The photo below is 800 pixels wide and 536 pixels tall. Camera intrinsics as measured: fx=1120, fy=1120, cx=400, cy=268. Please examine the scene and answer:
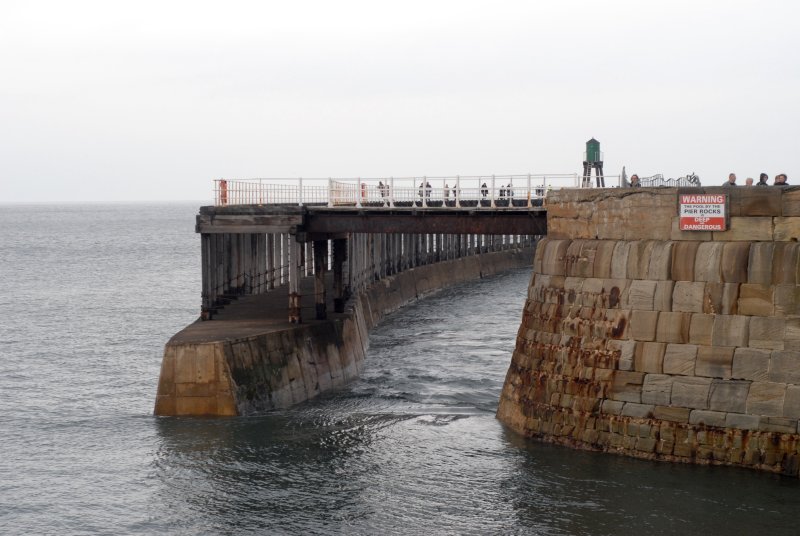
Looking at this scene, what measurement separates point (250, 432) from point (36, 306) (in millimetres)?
41797

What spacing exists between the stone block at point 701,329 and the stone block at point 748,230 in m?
1.84

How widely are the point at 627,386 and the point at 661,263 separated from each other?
291 cm

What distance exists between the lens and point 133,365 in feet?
144

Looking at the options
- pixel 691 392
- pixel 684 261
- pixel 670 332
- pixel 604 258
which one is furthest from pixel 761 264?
pixel 604 258


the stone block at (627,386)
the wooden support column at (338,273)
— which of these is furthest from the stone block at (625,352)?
the wooden support column at (338,273)

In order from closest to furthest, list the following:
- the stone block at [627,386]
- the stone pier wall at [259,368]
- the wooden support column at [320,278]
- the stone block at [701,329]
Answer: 1. the stone block at [701,329]
2. the stone block at [627,386]
3. the stone pier wall at [259,368]
4. the wooden support column at [320,278]

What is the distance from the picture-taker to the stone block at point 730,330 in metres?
24.4

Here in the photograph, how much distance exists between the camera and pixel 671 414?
2502 centimetres

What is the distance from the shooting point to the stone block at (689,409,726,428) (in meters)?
24.4

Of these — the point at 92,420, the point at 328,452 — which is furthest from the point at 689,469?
the point at 92,420

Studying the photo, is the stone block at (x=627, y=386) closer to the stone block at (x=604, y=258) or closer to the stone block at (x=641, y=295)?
the stone block at (x=641, y=295)

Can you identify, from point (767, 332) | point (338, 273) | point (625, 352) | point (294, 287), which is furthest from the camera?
point (338, 273)

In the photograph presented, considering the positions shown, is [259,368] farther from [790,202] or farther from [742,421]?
[790,202]

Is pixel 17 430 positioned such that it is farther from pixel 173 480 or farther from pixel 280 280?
pixel 280 280
